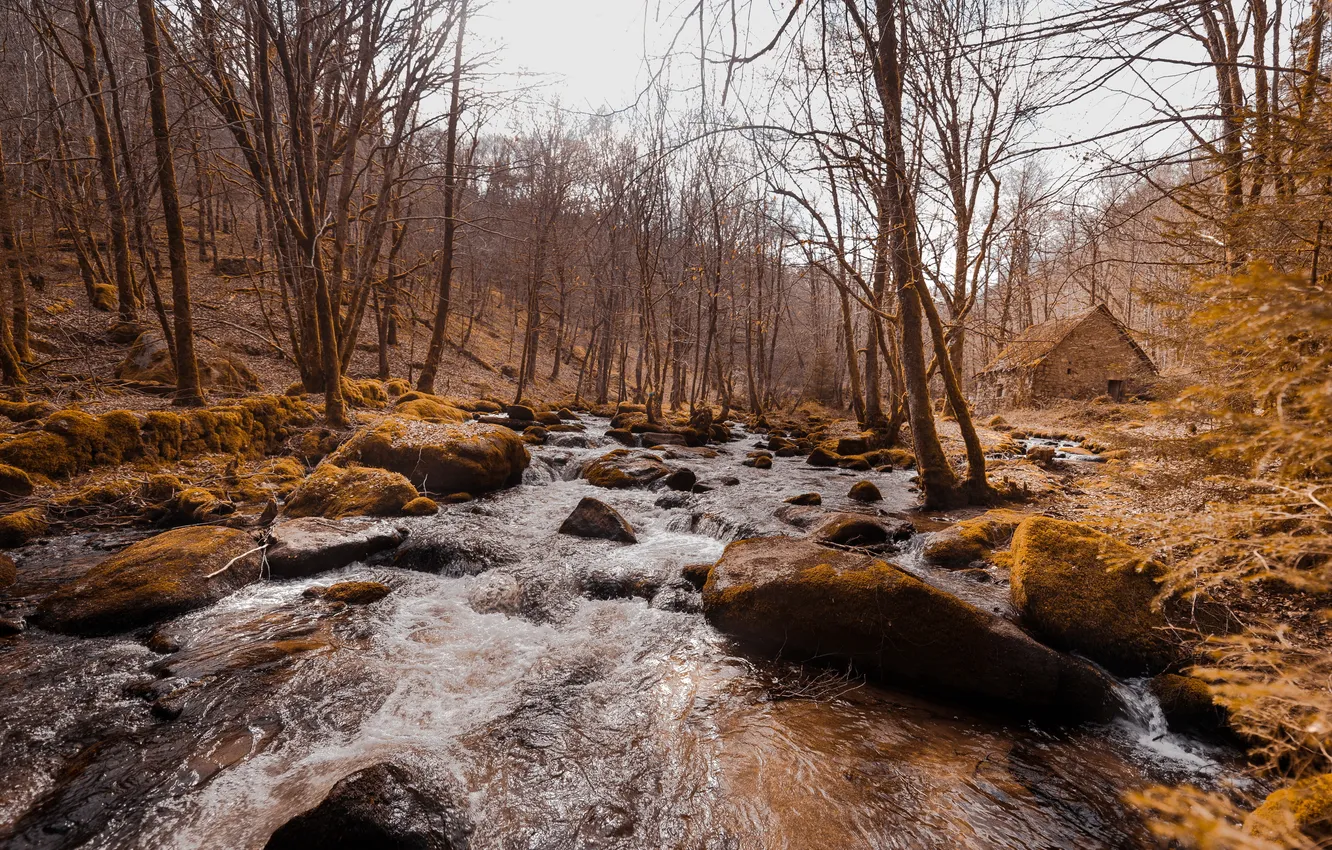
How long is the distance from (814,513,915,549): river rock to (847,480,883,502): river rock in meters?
2.13

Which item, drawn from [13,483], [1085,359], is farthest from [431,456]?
[1085,359]

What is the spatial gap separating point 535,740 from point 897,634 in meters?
2.87

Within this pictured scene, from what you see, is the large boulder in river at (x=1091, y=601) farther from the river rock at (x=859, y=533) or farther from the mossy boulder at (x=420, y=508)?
the mossy boulder at (x=420, y=508)

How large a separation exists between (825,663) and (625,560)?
2961 mm

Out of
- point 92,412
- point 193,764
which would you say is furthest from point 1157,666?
point 92,412

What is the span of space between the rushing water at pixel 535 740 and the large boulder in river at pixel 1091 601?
0.29 meters

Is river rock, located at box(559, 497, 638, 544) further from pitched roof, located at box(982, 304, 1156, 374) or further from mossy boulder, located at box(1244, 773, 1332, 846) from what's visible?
pitched roof, located at box(982, 304, 1156, 374)

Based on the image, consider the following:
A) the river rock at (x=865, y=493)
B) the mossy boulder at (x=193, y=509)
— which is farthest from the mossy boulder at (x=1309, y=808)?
the mossy boulder at (x=193, y=509)

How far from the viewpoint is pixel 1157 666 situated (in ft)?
13.7

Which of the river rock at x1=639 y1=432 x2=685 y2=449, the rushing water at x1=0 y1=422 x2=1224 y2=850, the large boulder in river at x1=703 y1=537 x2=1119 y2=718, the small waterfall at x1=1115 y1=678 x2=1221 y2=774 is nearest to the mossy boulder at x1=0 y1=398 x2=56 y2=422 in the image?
the rushing water at x1=0 y1=422 x2=1224 y2=850

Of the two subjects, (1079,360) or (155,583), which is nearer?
(155,583)

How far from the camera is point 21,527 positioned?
598 cm

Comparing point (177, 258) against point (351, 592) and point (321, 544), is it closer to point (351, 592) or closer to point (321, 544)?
point (321, 544)

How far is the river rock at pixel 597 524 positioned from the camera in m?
7.64
